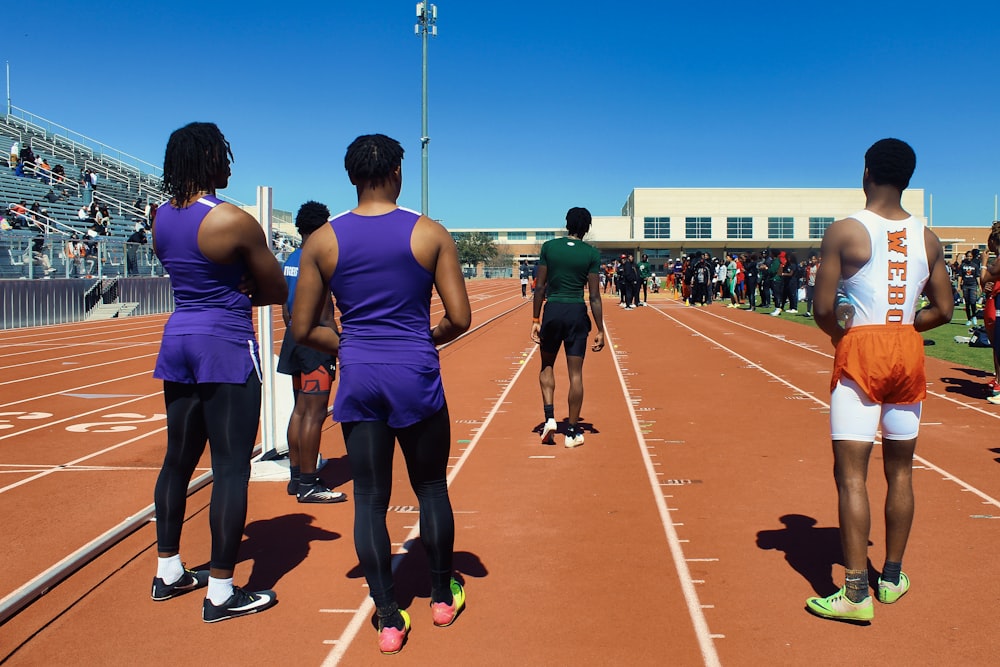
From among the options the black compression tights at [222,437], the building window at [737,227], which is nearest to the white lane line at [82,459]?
the black compression tights at [222,437]

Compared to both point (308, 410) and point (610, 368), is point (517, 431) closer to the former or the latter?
point (308, 410)

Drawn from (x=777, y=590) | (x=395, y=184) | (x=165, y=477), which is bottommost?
(x=777, y=590)

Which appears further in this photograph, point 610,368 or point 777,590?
point 610,368

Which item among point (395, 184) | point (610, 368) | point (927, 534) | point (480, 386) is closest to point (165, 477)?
point (395, 184)

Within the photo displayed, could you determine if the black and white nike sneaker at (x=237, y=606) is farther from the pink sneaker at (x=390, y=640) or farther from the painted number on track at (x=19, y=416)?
the painted number on track at (x=19, y=416)

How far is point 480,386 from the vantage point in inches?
426

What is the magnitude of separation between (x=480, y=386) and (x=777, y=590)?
707cm

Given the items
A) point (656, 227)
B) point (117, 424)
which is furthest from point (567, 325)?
point (656, 227)

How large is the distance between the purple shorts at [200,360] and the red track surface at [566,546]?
3.51 feet

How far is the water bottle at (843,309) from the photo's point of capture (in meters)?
3.60

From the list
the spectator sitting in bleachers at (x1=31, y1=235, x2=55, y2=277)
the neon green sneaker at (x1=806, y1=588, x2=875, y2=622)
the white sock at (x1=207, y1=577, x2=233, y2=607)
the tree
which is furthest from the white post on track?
the tree

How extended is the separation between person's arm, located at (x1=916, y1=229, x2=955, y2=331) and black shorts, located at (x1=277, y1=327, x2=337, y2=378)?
3.36m

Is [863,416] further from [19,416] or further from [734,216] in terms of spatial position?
[734,216]

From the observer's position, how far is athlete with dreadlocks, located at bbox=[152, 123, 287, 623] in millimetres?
3486
